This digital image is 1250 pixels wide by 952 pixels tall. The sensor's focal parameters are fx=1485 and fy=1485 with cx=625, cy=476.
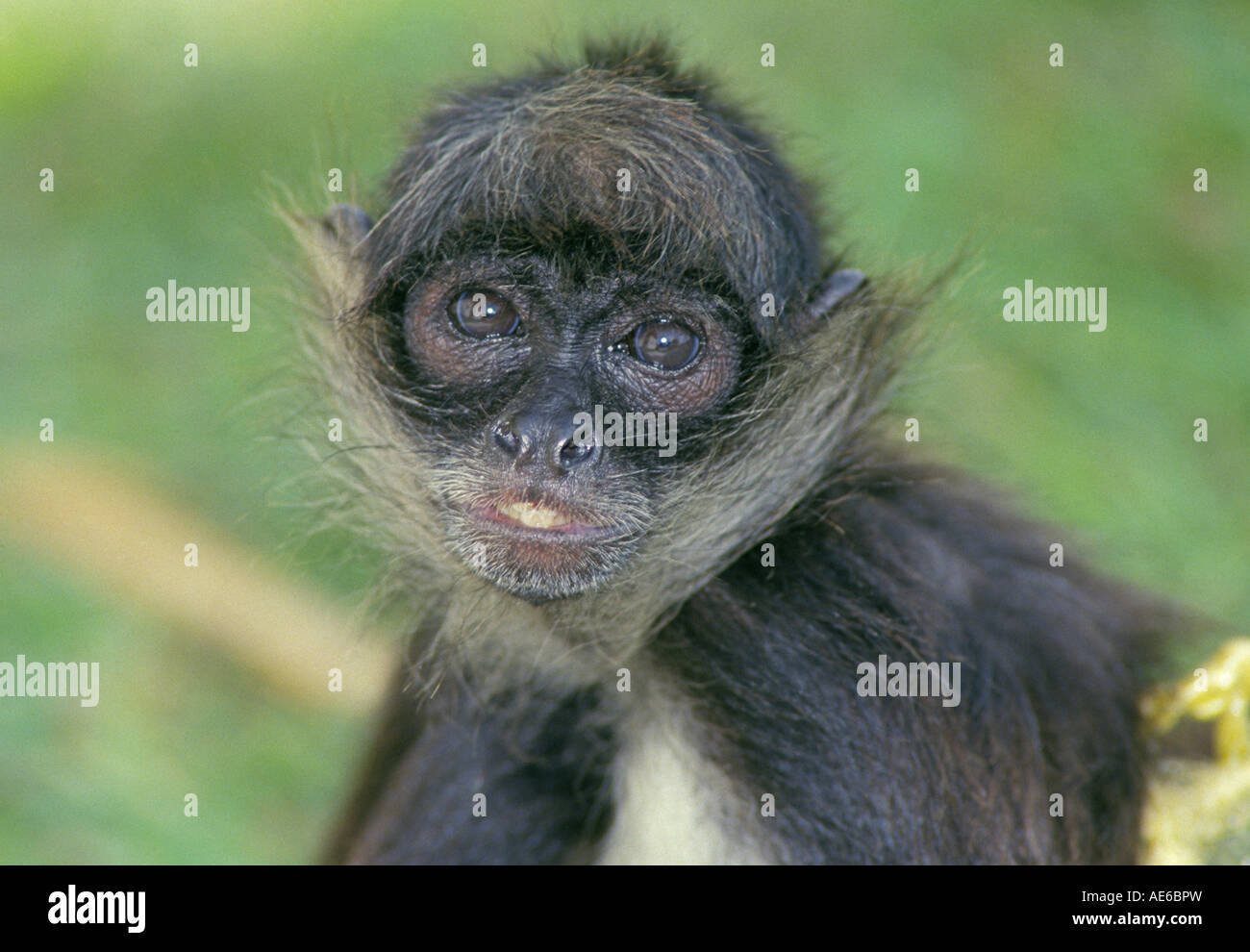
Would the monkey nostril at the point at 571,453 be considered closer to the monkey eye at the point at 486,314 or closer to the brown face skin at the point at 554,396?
the brown face skin at the point at 554,396

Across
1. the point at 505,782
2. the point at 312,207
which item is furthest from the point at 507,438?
the point at 312,207

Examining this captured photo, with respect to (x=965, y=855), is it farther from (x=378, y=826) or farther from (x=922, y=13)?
(x=922, y=13)

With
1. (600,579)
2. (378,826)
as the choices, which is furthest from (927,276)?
(378,826)

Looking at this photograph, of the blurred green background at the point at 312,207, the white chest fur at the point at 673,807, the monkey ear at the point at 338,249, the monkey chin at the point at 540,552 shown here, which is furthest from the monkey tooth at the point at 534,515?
the blurred green background at the point at 312,207

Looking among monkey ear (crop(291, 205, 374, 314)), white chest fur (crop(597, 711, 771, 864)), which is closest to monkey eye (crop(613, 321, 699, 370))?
monkey ear (crop(291, 205, 374, 314))

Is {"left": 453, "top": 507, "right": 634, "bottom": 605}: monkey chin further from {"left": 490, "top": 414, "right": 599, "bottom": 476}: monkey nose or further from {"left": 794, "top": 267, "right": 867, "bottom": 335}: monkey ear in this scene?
{"left": 794, "top": 267, "right": 867, "bottom": 335}: monkey ear

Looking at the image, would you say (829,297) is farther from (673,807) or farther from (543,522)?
(673,807)

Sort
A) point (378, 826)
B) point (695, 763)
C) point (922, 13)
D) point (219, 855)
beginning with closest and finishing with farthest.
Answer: point (695, 763)
point (378, 826)
point (219, 855)
point (922, 13)
